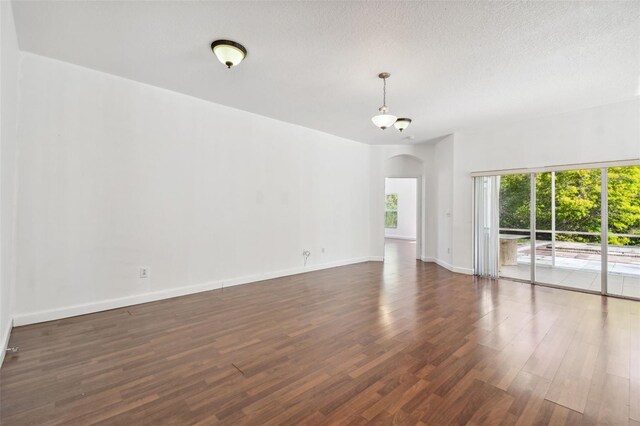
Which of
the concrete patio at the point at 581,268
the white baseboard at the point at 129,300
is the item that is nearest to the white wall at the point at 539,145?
the concrete patio at the point at 581,268

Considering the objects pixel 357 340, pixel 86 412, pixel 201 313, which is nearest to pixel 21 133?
pixel 201 313

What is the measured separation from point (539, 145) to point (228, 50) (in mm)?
5406

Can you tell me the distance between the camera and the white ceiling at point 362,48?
249cm

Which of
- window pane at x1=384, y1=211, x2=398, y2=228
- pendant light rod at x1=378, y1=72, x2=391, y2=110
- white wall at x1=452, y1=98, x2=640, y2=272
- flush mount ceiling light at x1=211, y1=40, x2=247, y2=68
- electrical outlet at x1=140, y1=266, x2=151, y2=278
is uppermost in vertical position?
pendant light rod at x1=378, y1=72, x2=391, y2=110

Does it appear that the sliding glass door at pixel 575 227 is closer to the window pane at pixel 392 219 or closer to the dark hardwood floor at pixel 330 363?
the dark hardwood floor at pixel 330 363

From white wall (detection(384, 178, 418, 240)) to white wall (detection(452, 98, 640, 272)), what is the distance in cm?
643

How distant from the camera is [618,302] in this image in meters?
4.25

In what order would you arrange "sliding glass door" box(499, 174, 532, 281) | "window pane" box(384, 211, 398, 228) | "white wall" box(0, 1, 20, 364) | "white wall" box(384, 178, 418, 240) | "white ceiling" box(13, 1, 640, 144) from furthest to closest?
"window pane" box(384, 211, 398, 228) < "white wall" box(384, 178, 418, 240) < "sliding glass door" box(499, 174, 532, 281) < "white ceiling" box(13, 1, 640, 144) < "white wall" box(0, 1, 20, 364)

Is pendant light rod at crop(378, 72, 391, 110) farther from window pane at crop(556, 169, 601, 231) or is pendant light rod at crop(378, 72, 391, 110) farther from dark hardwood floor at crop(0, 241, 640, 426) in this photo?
window pane at crop(556, 169, 601, 231)

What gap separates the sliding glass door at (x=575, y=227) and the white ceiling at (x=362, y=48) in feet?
4.37

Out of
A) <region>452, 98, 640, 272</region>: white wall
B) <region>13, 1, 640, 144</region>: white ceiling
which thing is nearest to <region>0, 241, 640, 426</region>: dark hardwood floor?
<region>452, 98, 640, 272</region>: white wall

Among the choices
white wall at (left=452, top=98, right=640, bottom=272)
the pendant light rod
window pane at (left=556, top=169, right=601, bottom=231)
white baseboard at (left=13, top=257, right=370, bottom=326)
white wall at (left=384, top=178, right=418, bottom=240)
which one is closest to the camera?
white baseboard at (left=13, top=257, right=370, bottom=326)

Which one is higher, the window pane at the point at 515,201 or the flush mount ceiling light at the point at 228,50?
the flush mount ceiling light at the point at 228,50

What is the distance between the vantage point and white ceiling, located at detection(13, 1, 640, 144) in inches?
98.0
